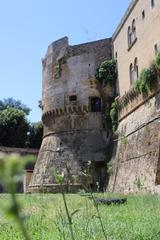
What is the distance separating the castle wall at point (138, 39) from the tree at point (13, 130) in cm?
1437

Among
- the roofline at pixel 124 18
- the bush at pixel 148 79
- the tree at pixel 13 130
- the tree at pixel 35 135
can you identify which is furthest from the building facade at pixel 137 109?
the tree at pixel 13 130

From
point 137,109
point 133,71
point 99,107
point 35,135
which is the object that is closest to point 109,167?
point 137,109

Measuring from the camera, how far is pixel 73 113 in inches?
1126

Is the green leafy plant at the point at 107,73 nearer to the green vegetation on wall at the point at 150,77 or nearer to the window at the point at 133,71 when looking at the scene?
the window at the point at 133,71

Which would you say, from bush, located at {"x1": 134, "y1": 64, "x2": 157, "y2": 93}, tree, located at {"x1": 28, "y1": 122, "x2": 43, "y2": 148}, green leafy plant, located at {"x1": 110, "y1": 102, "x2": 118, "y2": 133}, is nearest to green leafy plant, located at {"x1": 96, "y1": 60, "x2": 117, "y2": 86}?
green leafy plant, located at {"x1": 110, "y1": 102, "x2": 118, "y2": 133}

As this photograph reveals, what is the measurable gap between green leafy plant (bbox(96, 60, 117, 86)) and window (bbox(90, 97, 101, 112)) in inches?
43.8

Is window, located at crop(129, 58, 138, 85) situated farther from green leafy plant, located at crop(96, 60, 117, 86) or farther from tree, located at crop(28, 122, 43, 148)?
tree, located at crop(28, 122, 43, 148)

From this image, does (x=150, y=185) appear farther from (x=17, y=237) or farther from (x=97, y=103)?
(x=17, y=237)

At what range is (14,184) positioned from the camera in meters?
0.56

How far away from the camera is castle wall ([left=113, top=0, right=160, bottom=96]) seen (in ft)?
70.7

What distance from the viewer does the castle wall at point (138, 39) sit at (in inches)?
848

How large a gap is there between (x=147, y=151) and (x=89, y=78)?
33.1ft

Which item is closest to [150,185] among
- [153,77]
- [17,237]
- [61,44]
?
[153,77]

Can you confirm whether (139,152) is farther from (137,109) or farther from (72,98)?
(72,98)
